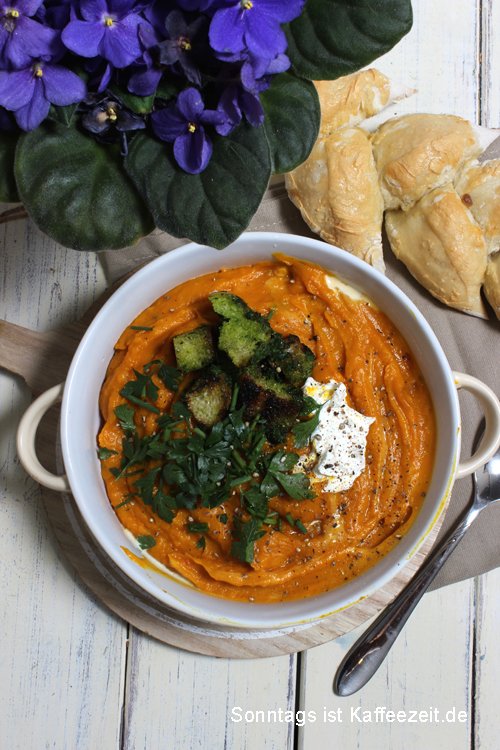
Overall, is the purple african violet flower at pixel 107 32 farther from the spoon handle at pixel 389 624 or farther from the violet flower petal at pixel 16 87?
the spoon handle at pixel 389 624

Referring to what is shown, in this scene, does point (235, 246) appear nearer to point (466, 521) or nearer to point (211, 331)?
point (211, 331)

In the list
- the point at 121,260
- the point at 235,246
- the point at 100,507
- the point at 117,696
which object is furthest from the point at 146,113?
the point at 117,696

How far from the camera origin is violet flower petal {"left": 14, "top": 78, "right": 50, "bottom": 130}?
1464 mm

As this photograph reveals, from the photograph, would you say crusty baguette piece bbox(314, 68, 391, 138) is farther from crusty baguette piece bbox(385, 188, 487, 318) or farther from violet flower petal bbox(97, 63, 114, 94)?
violet flower petal bbox(97, 63, 114, 94)

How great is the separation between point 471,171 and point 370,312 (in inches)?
24.5

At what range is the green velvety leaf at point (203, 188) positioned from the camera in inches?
64.0

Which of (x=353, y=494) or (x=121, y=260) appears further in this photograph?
(x=121, y=260)

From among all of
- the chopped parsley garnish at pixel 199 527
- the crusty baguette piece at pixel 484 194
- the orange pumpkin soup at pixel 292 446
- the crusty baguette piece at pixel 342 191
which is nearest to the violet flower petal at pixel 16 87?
the orange pumpkin soup at pixel 292 446

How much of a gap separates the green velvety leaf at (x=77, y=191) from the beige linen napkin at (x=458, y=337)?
0.74 meters

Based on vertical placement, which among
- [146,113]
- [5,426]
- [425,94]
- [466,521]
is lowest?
[466,521]

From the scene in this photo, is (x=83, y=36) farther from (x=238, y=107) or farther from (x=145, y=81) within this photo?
(x=238, y=107)

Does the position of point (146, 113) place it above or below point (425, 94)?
above

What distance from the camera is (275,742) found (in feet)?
8.43

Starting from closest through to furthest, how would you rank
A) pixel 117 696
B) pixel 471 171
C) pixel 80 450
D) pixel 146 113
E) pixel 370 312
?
pixel 146 113 → pixel 80 450 → pixel 370 312 → pixel 471 171 → pixel 117 696
